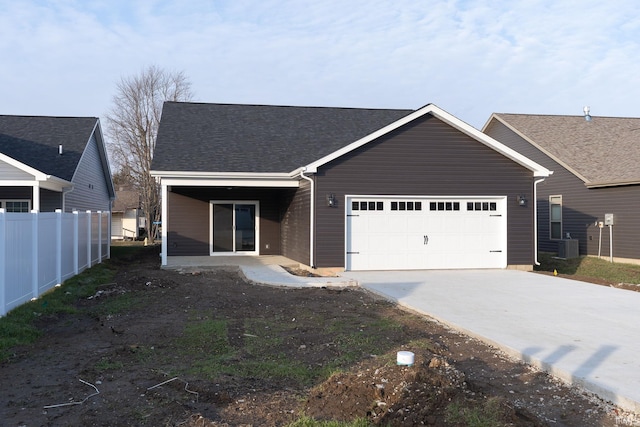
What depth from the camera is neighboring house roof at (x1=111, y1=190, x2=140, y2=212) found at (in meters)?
40.4

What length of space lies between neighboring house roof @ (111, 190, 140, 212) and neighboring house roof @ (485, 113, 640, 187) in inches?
1015

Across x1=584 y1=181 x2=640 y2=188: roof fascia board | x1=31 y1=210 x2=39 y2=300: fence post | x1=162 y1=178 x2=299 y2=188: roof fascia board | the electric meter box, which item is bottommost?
x1=31 y1=210 x2=39 y2=300: fence post

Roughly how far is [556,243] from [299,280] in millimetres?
13763

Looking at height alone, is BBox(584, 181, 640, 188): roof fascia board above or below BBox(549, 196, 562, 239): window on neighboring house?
above

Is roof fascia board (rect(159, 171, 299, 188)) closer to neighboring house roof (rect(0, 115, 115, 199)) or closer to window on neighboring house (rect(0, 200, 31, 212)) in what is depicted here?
neighboring house roof (rect(0, 115, 115, 199))

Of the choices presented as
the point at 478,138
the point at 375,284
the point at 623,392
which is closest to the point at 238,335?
the point at 623,392

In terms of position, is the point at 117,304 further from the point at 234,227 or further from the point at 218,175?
the point at 234,227

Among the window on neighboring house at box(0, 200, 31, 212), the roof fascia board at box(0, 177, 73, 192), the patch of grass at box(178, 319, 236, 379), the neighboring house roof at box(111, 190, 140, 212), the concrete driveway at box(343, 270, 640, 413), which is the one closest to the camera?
the concrete driveway at box(343, 270, 640, 413)

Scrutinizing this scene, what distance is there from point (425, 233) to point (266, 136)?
6.92 metres

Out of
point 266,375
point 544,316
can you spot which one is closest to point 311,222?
point 544,316

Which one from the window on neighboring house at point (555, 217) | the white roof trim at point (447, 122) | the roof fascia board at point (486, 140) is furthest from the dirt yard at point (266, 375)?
the window on neighboring house at point (555, 217)

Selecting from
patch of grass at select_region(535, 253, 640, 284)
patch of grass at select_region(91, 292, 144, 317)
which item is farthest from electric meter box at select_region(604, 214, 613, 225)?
patch of grass at select_region(91, 292, 144, 317)

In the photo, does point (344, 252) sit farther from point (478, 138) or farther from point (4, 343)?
point (4, 343)

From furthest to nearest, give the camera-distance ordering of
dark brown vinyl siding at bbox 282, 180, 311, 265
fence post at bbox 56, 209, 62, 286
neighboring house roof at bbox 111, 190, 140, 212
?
neighboring house roof at bbox 111, 190, 140, 212, dark brown vinyl siding at bbox 282, 180, 311, 265, fence post at bbox 56, 209, 62, 286
